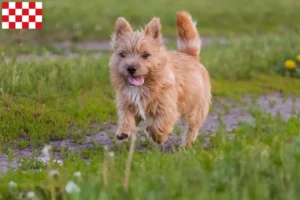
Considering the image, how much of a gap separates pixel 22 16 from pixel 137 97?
339 centimetres

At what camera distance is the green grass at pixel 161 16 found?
1792cm

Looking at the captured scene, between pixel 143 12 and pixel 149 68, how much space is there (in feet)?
45.6

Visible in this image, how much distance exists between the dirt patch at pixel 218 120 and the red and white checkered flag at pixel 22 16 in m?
2.20

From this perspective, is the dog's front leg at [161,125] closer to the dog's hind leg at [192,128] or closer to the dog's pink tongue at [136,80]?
the dog's pink tongue at [136,80]

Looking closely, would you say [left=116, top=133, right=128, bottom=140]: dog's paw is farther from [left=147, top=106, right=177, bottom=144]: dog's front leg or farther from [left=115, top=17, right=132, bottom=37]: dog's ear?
[left=115, top=17, right=132, bottom=37]: dog's ear

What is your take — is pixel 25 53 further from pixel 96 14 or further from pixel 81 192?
pixel 81 192

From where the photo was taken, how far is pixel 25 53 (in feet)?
46.9

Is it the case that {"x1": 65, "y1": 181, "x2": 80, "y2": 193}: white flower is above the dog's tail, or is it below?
above

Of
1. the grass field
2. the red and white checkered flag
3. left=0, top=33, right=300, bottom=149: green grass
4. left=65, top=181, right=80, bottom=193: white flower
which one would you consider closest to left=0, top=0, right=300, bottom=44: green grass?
the grass field

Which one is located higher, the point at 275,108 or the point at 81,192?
the point at 81,192

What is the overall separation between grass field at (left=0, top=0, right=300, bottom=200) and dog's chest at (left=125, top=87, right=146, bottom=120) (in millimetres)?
400

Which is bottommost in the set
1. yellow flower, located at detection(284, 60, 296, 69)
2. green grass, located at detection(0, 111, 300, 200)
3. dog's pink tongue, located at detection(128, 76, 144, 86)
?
yellow flower, located at detection(284, 60, 296, 69)

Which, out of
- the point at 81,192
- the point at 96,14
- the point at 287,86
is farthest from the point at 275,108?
the point at 96,14

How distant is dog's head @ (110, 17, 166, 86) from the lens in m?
7.35
